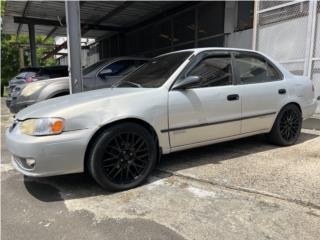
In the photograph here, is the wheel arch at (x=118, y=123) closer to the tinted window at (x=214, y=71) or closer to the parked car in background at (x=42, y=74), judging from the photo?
the tinted window at (x=214, y=71)

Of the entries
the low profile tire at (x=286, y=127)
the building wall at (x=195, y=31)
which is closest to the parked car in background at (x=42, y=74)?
the building wall at (x=195, y=31)

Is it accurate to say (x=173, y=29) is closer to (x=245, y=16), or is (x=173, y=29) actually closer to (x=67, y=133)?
(x=245, y=16)

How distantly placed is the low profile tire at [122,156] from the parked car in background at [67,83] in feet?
13.3

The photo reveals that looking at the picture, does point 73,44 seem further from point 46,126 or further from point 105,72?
point 46,126

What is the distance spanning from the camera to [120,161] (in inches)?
132

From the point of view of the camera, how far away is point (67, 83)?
7305mm

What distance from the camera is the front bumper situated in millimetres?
3031

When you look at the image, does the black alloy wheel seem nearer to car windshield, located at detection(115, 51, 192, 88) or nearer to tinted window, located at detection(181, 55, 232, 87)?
tinted window, located at detection(181, 55, 232, 87)

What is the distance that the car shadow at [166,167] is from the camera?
11.1ft

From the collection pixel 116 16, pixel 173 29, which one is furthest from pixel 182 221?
pixel 116 16

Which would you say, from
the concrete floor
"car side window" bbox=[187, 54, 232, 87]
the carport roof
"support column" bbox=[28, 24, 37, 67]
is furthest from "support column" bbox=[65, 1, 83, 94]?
"support column" bbox=[28, 24, 37, 67]

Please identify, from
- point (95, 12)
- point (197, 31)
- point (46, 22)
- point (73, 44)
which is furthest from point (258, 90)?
point (46, 22)

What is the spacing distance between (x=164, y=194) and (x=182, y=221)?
1.96 feet

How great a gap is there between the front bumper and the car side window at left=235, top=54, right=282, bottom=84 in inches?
95.5
